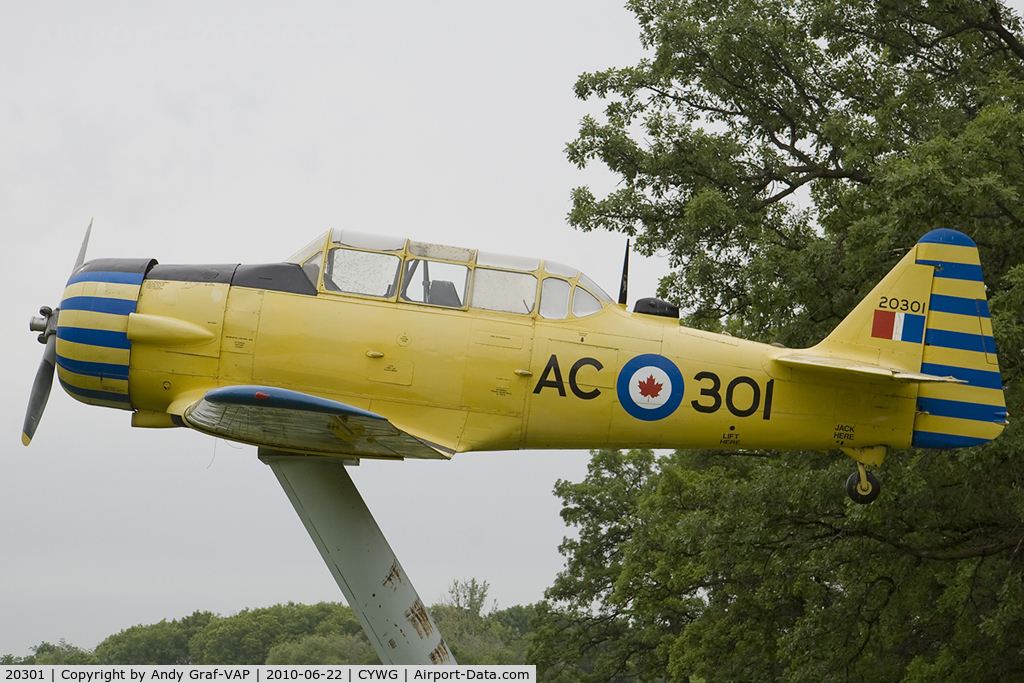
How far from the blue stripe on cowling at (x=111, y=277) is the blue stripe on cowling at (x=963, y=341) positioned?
22.4ft

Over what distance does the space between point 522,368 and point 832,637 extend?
9482 millimetres

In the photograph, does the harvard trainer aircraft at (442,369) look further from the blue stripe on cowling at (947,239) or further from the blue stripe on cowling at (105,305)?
the blue stripe on cowling at (947,239)

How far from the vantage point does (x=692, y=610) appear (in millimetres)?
24734

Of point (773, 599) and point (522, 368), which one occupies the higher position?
point (522, 368)

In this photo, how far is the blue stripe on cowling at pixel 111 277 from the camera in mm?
8070

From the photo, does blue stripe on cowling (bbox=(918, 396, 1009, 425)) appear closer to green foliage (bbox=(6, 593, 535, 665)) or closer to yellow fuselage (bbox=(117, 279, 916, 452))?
yellow fuselage (bbox=(117, 279, 916, 452))

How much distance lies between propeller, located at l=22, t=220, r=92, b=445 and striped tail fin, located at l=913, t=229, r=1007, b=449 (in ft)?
24.5

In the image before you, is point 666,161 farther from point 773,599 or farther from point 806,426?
point 806,426

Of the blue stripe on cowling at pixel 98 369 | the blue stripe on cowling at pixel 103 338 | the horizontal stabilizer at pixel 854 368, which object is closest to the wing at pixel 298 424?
the blue stripe on cowling at pixel 98 369

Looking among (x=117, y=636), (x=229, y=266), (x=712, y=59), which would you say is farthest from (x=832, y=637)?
(x=117, y=636)

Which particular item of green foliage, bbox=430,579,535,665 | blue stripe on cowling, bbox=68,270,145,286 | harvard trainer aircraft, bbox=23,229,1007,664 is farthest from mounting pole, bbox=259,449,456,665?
green foliage, bbox=430,579,535,665

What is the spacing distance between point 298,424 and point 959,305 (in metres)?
5.82

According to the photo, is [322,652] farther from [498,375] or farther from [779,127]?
[498,375]

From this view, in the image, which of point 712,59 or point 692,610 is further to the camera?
point 692,610
